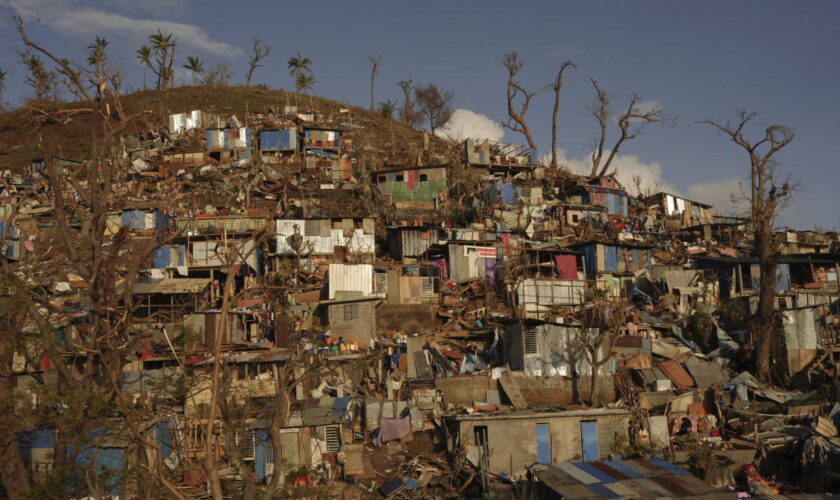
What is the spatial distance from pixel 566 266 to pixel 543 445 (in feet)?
42.7

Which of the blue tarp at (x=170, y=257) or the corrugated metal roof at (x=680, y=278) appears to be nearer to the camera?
the blue tarp at (x=170, y=257)

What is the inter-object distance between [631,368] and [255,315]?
14516mm

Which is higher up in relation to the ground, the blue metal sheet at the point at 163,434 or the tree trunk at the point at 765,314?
the tree trunk at the point at 765,314

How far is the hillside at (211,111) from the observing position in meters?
50.5

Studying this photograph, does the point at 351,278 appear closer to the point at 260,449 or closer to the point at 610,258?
the point at 260,449

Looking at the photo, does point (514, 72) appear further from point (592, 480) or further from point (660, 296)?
point (592, 480)

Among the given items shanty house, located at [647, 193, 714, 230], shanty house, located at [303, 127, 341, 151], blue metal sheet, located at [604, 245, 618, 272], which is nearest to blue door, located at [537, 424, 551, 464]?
blue metal sheet, located at [604, 245, 618, 272]

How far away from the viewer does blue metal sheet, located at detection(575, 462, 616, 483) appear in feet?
61.0

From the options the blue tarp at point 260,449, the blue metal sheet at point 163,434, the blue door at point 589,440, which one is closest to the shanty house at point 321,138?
the blue metal sheet at point 163,434

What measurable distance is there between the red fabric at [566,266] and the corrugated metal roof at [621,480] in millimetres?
13767

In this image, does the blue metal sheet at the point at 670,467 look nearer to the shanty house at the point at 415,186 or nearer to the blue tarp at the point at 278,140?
the shanty house at the point at 415,186

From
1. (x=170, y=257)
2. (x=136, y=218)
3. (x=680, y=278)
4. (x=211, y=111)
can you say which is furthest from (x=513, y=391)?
(x=211, y=111)

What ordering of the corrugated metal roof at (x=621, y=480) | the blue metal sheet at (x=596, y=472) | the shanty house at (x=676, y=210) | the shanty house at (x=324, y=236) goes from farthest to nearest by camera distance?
the shanty house at (x=676, y=210), the shanty house at (x=324, y=236), the blue metal sheet at (x=596, y=472), the corrugated metal roof at (x=621, y=480)

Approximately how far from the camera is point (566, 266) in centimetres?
3322
